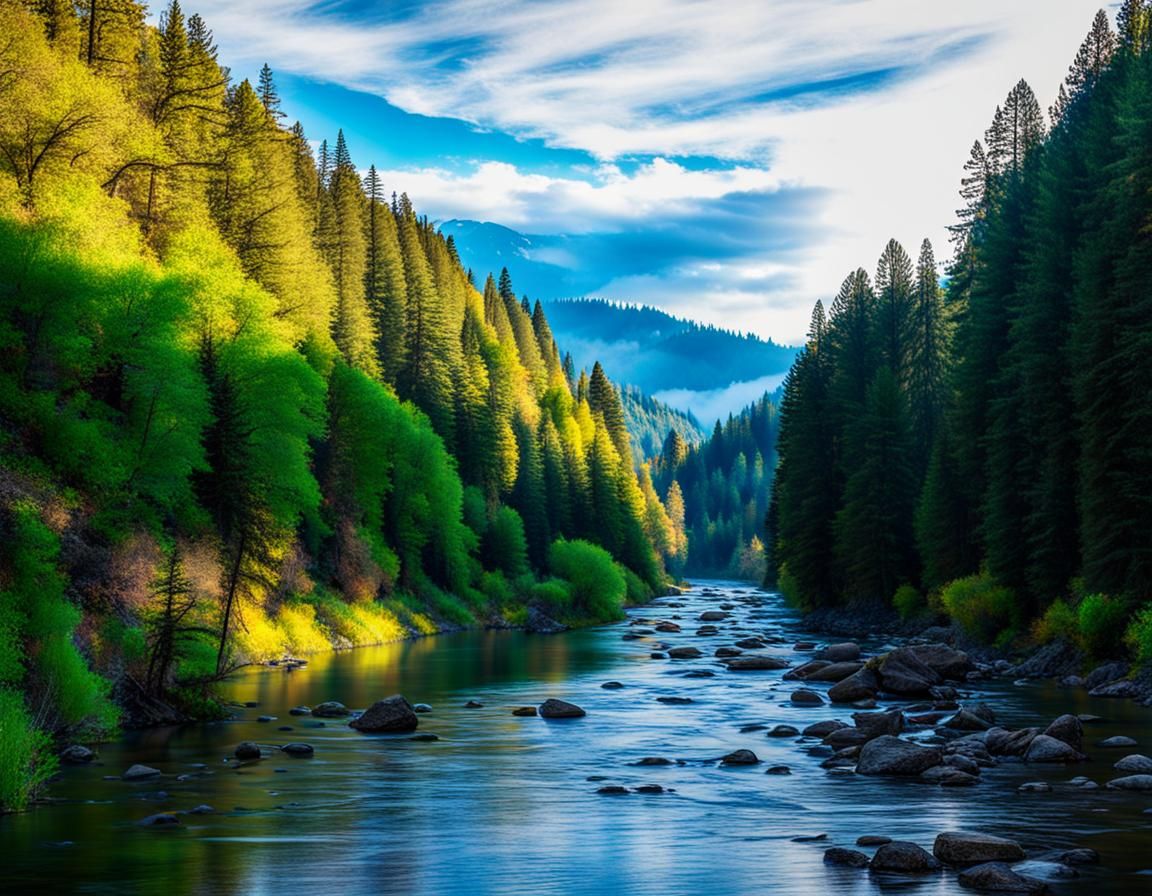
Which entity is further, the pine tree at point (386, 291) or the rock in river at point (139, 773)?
the pine tree at point (386, 291)

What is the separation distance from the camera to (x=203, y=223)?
63.1 meters

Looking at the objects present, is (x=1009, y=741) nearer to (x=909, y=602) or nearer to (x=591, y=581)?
(x=909, y=602)

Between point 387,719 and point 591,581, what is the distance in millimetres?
57024

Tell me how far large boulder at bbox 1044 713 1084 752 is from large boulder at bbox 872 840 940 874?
12763 mm

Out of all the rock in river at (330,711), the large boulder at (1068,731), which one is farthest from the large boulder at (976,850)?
the rock in river at (330,711)

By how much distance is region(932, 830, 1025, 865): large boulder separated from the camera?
827 inches

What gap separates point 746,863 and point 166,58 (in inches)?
2356

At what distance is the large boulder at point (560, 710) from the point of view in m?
40.6

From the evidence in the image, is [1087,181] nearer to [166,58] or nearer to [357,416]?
[357,416]

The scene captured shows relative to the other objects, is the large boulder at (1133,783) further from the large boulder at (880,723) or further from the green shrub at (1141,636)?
the green shrub at (1141,636)

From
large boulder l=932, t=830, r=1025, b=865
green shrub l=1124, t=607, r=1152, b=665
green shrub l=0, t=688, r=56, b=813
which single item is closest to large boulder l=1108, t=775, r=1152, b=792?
large boulder l=932, t=830, r=1025, b=865

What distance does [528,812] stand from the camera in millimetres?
26047

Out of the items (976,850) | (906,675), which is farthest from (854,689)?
(976,850)

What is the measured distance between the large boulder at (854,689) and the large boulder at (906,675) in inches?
25.4
